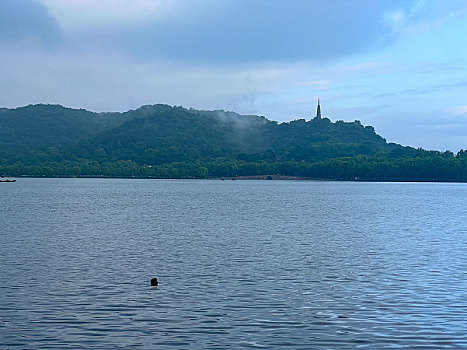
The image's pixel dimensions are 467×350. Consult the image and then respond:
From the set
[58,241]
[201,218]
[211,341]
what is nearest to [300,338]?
[211,341]

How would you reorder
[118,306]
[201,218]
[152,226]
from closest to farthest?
[118,306] < [152,226] < [201,218]

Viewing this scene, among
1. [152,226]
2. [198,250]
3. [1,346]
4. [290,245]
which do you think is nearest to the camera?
[1,346]

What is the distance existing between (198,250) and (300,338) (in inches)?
1206

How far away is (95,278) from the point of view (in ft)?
132

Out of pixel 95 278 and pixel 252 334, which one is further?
pixel 95 278

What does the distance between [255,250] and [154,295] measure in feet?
73.9

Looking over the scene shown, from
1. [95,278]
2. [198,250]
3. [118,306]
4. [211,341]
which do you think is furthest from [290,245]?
[211,341]

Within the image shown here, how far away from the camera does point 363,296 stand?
35.5m

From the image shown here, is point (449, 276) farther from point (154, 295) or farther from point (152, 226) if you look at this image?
point (152, 226)

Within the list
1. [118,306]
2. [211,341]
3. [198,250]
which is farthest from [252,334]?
[198,250]

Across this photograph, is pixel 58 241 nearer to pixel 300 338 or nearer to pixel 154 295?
pixel 154 295

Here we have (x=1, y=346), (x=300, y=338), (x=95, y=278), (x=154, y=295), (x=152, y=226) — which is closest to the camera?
(x=1, y=346)

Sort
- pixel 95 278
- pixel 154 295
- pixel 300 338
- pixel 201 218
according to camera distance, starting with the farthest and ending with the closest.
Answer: pixel 201 218 < pixel 95 278 < pixel 154 295 < pixel 300 338

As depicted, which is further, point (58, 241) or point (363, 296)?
point (58, 241)
